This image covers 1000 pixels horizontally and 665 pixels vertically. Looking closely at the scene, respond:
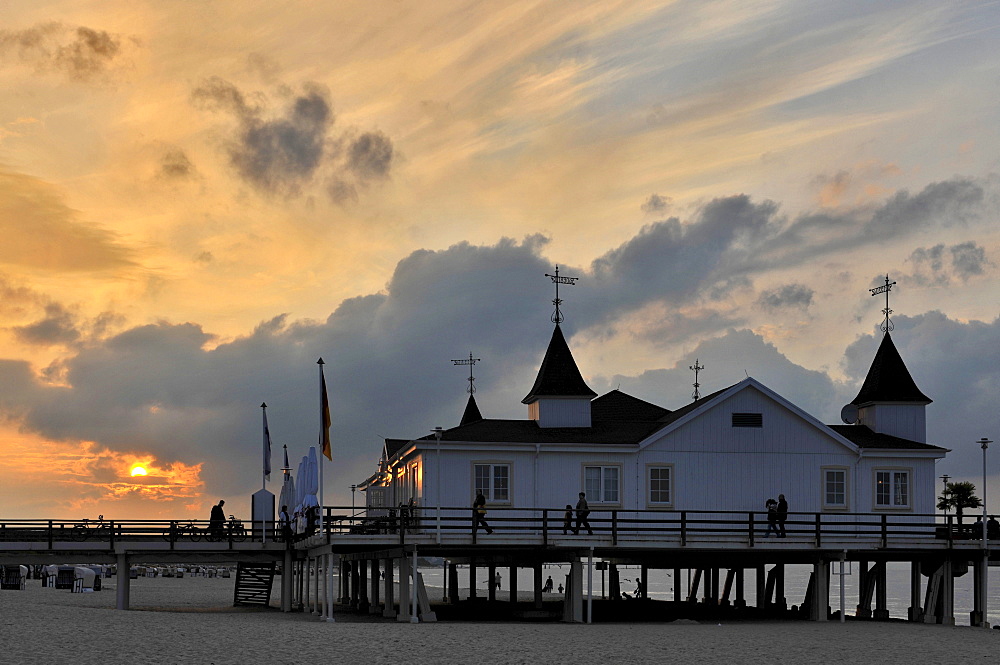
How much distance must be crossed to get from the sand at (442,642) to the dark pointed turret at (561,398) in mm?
8693

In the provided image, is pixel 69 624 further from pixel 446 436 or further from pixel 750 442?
pixel 750 442

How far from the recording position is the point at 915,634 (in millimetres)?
33000

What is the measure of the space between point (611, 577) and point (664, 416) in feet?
67.6

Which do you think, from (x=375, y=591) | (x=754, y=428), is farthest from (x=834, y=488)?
(x=375, y=591)

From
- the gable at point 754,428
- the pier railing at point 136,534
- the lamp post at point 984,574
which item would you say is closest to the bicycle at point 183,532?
the pier railing at point 136,534

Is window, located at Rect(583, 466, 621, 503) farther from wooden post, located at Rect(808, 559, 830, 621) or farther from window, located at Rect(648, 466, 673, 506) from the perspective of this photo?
wooden post, located at Rect(808, 559, 830, 621)

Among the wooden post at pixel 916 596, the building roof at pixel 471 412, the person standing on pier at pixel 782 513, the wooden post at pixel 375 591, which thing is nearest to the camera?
the person standing on pier at pixel 782 513

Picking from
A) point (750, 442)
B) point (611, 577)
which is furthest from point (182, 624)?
point (611, 577)

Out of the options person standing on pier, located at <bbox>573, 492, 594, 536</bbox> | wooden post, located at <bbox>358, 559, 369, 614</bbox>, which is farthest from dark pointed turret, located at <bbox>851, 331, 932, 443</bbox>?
wooden post, located at <bbox>358, 559, 369, 614</bbox>

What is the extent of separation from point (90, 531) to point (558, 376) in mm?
16240

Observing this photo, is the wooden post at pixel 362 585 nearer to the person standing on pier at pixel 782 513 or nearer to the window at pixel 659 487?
the window at pixel 659 487

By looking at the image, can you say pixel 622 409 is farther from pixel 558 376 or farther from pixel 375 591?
pixel 375 591

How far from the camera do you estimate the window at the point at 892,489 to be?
39469 mm

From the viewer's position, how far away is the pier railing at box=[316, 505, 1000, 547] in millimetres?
34812
